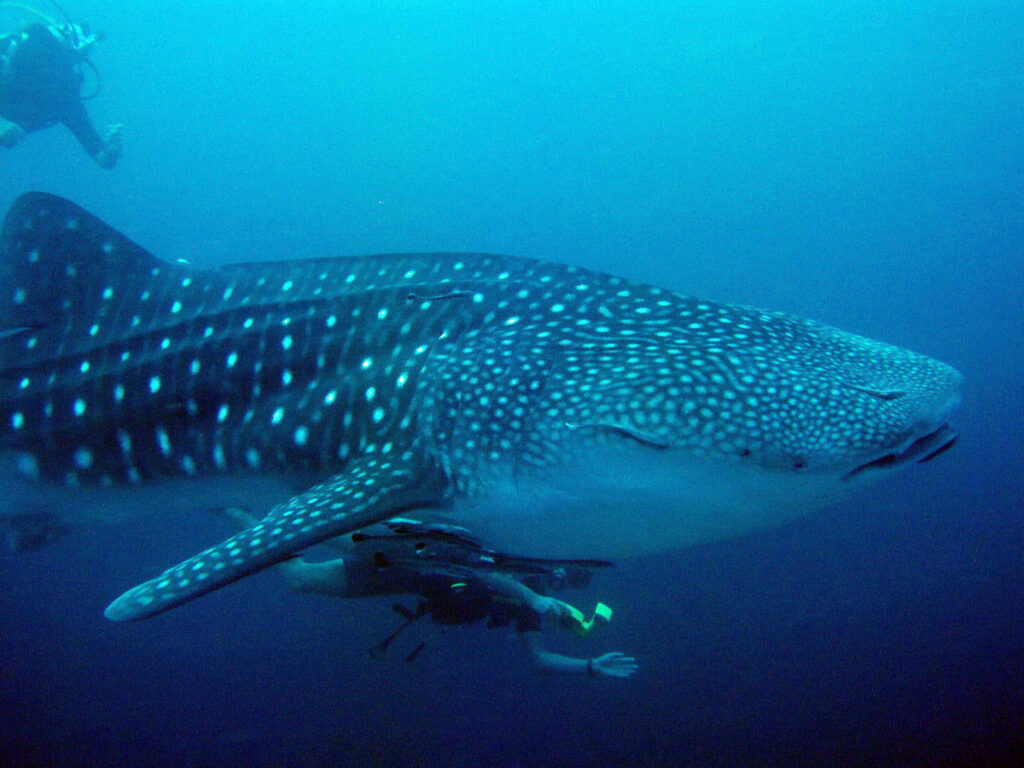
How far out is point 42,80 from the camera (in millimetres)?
14023

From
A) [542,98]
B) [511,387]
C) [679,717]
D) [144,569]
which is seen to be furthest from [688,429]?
[542,98]

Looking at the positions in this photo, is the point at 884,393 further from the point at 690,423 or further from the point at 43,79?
the point at 43,79

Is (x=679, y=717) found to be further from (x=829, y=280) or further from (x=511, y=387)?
(x=829, y=280)

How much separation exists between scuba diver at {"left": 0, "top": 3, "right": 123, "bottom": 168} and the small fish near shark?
1349 centimetres

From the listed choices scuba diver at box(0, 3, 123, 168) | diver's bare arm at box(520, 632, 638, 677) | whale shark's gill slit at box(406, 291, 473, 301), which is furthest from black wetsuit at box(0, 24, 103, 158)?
diver's bare arm at box(520, 632, 638, 677)

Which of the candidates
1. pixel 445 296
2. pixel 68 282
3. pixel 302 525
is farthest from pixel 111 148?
pixel 302 525

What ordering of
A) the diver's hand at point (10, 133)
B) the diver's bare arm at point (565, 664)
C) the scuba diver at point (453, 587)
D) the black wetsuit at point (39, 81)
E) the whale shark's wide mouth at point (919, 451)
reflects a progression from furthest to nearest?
the diver's hand at point (10, 133), the black wetsuit at point (39, 81), the diver's bare arm at point (565, 664), the scuba diver at point (453, 587), the whale shark's wide mouth at point (919, 451)

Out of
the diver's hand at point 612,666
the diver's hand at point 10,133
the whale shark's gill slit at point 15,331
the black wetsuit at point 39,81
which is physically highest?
the black wetsuit at point 39,81

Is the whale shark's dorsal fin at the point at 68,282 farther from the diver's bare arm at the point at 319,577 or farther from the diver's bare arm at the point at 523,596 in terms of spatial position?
the diver's bare arm at the point at 523,596

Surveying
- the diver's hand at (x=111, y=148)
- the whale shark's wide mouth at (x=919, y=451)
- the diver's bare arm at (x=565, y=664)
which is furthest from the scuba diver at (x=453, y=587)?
the diver's hand at (x=111, y=148)

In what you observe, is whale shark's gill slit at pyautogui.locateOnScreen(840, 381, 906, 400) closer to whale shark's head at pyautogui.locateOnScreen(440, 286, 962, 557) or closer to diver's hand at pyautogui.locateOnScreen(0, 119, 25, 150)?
whale shark's head at pyautogui.locateOnScreen(440, 286, 962, 557)

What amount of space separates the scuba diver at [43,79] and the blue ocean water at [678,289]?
384 inches

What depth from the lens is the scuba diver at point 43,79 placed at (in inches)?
527

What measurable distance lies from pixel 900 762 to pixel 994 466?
15157mm
